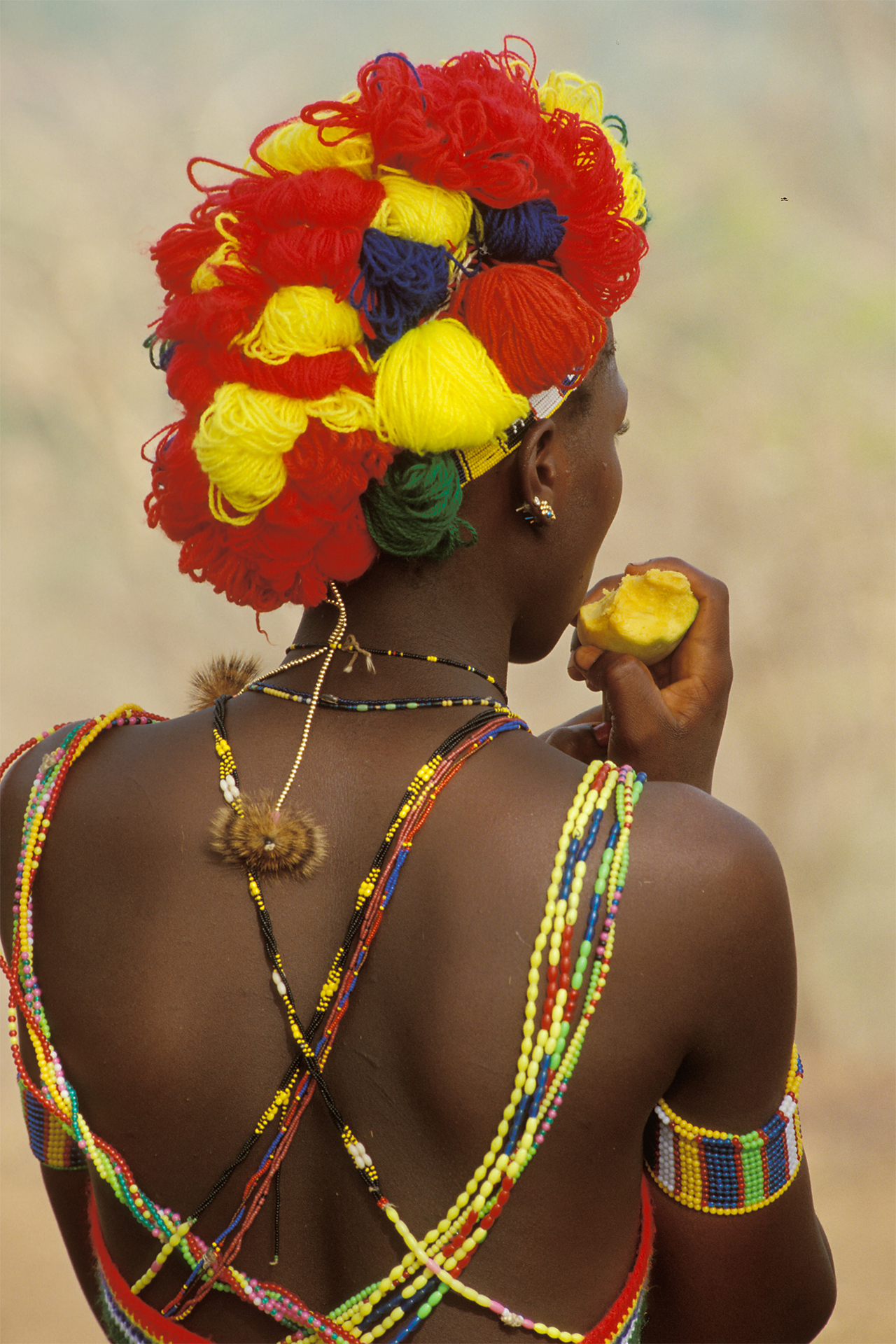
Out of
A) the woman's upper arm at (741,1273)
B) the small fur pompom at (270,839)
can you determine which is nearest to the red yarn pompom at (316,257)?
the small fur pompom at (270,839)

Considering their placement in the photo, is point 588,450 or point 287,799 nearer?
point 287,799

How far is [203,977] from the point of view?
137 cm

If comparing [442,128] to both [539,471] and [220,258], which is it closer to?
[220,258]

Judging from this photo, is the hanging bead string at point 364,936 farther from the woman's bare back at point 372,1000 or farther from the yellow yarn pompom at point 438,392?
the yellow yarn pompom at point 438,392

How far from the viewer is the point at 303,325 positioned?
56.2 inches

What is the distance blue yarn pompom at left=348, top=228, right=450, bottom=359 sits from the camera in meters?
1.42

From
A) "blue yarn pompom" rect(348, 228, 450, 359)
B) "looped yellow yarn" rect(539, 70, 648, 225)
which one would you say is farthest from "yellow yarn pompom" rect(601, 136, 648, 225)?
"blue yarn pompom" rect(348, 228, 450, 359)

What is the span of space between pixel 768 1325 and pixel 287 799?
2.99 ft

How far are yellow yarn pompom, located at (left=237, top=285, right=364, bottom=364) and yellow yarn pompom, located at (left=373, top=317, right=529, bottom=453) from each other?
7 centimetres

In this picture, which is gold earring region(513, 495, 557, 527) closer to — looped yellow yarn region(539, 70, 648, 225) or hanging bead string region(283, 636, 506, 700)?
hanging bead string region(283, 636, 506, 700)

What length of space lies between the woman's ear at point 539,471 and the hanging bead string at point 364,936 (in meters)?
0.37

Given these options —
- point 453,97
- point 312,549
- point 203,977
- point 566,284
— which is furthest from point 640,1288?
point 453,97

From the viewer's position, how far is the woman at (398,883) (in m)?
1.30

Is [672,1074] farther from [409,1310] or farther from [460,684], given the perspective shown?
[460,684]
